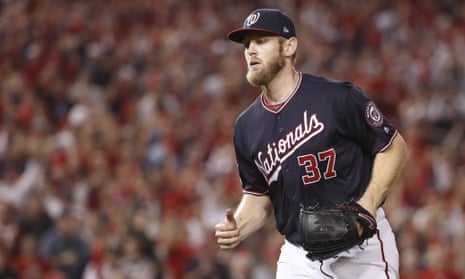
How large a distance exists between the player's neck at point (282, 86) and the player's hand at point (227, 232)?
2.08 ft

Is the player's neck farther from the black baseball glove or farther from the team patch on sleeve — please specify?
the black baseball glove

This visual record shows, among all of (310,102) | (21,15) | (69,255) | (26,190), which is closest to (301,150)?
(310,102)

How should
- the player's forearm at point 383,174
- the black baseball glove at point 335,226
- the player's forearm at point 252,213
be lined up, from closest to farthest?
the black baseball glove at point 335,226
the player's forearm at point 383,174
the player's forearm at point 252,213

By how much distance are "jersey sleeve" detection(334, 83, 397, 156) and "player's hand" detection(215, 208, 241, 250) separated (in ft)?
2.17

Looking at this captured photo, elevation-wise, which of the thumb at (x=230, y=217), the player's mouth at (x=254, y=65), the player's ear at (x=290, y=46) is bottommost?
the thumb at (x=230, y=217)

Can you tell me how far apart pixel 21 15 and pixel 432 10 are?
19.4 feet

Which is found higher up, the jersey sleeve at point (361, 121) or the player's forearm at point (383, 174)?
the jersey sleeve at point (361, 121)

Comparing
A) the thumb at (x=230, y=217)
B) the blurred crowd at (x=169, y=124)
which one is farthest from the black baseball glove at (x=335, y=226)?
the blurred crowd at (x=169, y=124)

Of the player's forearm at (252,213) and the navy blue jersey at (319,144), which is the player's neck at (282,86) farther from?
the player's forearm at (252,213)

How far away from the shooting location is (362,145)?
4.50 metres

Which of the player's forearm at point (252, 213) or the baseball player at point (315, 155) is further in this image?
the player's forearm at point (252, 213)

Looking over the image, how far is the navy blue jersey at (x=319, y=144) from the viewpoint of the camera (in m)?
4.43

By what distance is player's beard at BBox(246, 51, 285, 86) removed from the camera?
4.50m

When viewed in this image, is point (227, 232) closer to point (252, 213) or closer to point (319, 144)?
point (252, 213)
